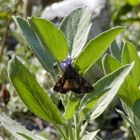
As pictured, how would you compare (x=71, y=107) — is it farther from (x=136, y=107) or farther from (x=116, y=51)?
(x=116, y=51)

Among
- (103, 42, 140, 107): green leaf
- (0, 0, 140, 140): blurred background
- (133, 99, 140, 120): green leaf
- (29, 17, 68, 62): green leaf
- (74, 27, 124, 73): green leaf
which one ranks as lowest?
(0, 0, 140, 140): blurred background

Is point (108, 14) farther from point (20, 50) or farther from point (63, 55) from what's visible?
point (63, 55)

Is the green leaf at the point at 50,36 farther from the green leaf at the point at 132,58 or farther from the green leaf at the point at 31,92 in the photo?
the green leaf at the point at 132,58

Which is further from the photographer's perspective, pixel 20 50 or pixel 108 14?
pixel 108 14

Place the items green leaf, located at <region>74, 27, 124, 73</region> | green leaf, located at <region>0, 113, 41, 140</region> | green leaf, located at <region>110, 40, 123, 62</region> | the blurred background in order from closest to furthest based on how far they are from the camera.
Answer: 1. green leaf, located at <region>74, 27, 124, 73</region>
2. green leaf, located at <region>0, 113, 41, 140</region>
3. green leaf, located at <region>110, 40, 123, 62</region>
4. the blurred background

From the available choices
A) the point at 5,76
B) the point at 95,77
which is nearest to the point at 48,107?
the point at 95,77

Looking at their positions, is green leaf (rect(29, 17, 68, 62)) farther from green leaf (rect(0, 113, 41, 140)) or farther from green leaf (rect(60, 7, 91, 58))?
green leaf (rect(0, 113, 41, 140))

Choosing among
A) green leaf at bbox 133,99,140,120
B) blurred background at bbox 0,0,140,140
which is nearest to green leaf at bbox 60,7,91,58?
green leaf at bbox 133,99,140,120
